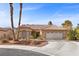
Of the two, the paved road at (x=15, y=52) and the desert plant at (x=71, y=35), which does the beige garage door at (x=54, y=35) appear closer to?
the desert plant at (x=71, y=35)

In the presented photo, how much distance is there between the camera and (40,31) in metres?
12.7

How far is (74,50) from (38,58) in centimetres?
67

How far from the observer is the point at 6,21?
1265cm

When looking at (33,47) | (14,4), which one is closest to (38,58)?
(33,47)

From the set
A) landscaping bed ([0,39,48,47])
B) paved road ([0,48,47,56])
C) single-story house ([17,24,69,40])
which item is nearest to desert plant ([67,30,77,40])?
single-story house ([17,24,69,40])

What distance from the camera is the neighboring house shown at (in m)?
12.7

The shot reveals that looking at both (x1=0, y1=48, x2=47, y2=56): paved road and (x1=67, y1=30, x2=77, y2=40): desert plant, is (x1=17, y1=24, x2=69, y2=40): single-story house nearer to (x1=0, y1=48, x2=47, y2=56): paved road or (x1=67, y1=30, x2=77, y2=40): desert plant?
(x1=67, y1=30, x2=77, y2=40): desert plant

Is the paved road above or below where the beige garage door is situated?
below

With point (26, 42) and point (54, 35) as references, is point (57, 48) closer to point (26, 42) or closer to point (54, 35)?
point (54, 35)

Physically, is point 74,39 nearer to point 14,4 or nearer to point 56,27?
point 56,27

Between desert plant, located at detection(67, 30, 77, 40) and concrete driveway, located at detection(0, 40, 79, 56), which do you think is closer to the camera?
concrete driveway, located at detection(0, 40, 79, 56)

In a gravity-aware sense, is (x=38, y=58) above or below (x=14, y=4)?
below

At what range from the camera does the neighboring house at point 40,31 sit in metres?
12.7

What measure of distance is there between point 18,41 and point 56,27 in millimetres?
746
